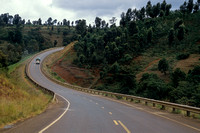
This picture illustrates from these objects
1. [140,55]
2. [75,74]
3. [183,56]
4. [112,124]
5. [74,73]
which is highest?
[140,55]

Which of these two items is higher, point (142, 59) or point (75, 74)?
point (142, 59)

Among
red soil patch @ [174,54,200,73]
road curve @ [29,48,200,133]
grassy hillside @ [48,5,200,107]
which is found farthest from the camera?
red soil patch @ [174,54,200,73]

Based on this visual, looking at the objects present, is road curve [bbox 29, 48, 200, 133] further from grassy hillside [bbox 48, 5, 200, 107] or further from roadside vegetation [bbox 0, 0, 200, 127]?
grassy hillside [bbox 48, 5, 200, 107]

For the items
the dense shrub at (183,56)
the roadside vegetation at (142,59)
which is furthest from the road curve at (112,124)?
the dense shrub at (183,56)

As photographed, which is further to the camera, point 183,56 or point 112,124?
point 183,56

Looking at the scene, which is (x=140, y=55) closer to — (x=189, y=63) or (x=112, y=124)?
(x=189, y=63)

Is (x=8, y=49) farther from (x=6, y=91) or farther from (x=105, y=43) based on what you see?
(x=6, y=91)

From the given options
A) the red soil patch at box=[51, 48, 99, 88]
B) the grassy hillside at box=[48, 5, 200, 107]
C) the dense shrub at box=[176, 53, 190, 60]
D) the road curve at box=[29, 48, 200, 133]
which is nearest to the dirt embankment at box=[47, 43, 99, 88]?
the red soil patch at box=[51, 48, 99, 88]

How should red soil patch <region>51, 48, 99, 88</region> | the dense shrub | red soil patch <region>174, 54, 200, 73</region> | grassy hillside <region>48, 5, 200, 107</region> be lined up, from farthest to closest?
red soil patch <region>51, 48, 99, 88</region>, the dense shrub, red soil patch <region>174, 54, 200, 73</region>, grassy hillside <region>48, 5, 200, 107</region>

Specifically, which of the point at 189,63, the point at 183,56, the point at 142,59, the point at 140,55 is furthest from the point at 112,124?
the point at 140,55

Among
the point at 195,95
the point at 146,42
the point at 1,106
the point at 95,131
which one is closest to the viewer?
the point at 95,131

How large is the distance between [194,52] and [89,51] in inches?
1489

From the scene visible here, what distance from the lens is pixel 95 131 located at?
8211 mm

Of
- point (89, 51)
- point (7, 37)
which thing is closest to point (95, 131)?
point (89, 51)
